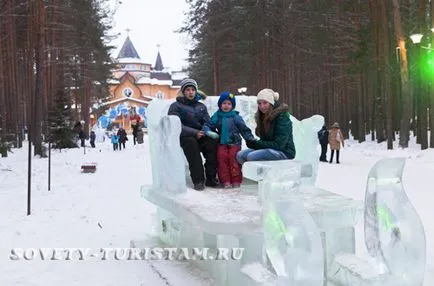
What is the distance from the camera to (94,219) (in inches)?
316

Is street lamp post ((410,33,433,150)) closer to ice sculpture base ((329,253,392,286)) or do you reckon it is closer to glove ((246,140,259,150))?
glove ((246,140,259,150))

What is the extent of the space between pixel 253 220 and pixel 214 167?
2145 millimetres

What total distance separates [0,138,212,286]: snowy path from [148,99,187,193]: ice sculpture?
0.83 meters

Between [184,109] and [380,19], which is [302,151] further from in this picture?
[380,19]

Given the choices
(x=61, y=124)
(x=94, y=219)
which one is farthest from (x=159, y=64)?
(x=94, y=219)

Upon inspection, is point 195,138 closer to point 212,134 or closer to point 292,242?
point 212,134

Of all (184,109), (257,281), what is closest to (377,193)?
(257,281)

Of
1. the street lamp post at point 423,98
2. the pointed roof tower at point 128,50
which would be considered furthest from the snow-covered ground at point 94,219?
the pointed roof tower at point 128,50

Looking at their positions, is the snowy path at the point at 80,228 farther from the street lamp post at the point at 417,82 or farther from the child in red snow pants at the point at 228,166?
the street lamp post at the point at 417,82

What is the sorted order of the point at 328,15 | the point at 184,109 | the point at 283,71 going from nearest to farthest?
the point at 184,109 < the point at 328,15 < the point at 283,71

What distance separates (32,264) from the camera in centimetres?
554

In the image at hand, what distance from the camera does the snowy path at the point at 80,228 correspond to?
4.97 m

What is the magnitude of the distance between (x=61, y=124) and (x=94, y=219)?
71.2 ft

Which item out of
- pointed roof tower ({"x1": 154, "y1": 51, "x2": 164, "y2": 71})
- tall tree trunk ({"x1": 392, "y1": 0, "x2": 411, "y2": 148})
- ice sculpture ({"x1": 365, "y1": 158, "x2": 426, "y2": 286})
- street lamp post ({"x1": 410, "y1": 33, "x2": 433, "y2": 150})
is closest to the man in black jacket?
ice sculpture ({"x1": 365, "y1": 158, "x2": 426, "y2": 286})
